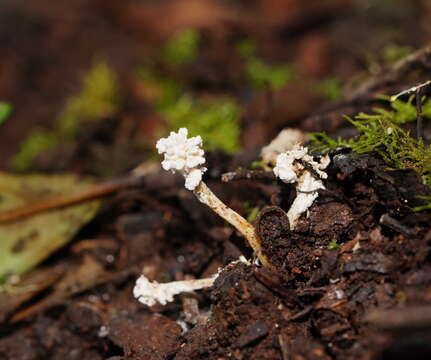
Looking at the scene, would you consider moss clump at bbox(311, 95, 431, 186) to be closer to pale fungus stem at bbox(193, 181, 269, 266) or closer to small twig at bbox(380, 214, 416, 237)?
small twig at bbox(380, 214, 416, 237)

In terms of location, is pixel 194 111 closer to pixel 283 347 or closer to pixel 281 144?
pixel 281 144

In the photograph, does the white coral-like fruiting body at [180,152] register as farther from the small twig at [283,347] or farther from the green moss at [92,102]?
the green moss at [92,102]

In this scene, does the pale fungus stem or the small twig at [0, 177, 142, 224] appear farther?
the small twig at [0, 177, 142, 224]

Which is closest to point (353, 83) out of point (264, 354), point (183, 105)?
point (183, 105)

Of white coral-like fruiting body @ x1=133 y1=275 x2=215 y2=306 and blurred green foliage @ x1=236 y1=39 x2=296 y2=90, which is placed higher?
blurred green foliage @ x1=236 y1=39 x2=296 y2=90

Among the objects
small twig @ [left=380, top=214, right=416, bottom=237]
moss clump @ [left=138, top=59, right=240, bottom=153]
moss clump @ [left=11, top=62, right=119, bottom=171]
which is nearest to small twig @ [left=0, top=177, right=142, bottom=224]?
moss clump @ [left=138, top=59, right=240, bottom=153]

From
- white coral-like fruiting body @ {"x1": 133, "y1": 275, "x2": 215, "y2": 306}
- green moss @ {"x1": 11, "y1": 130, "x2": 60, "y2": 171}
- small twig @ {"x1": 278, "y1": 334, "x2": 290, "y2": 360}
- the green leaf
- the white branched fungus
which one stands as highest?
green moss @ {"x1": 11, "y1": 130, "x2": 60, "y2": 171}
